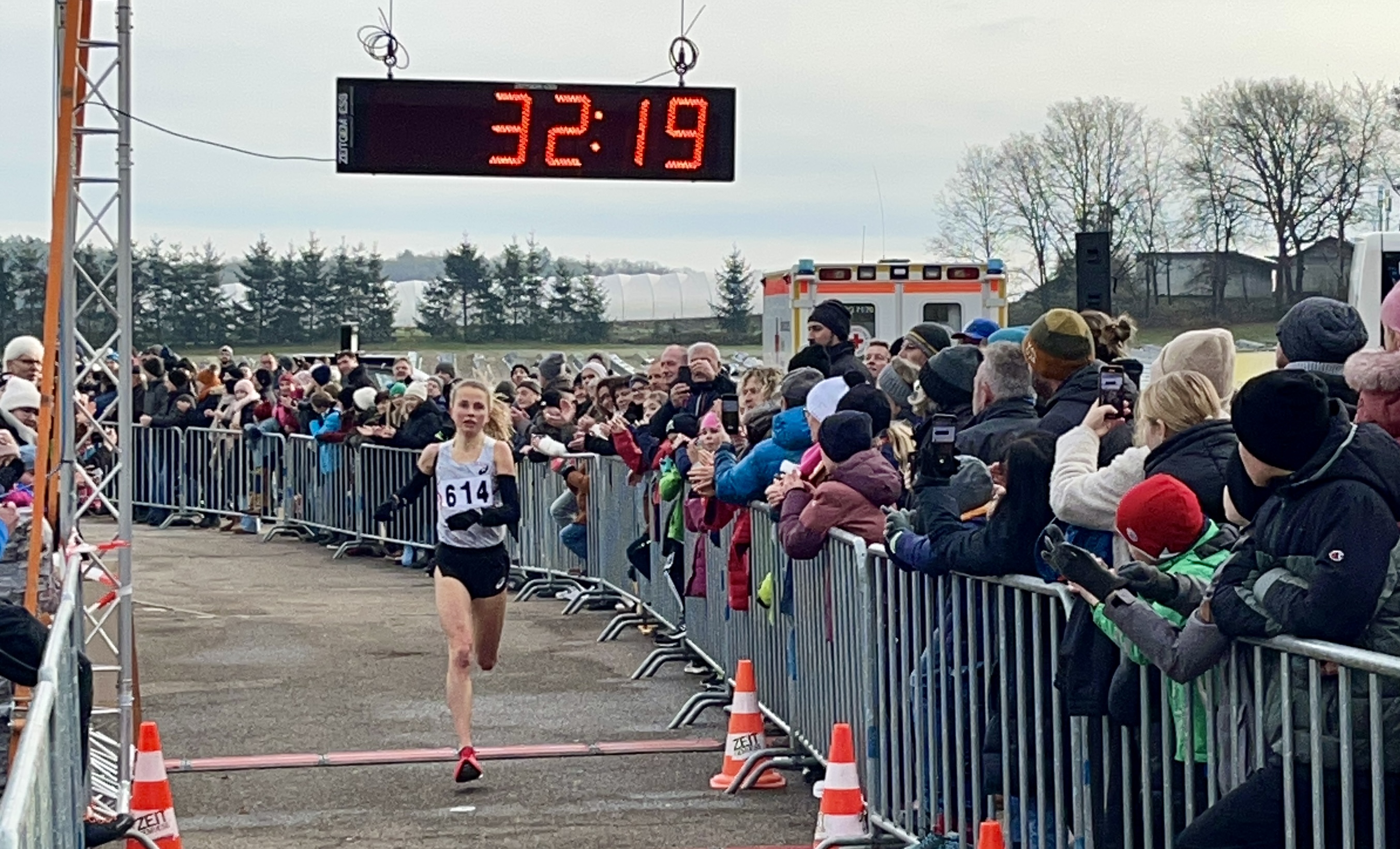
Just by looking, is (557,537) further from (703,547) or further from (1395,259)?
(1395,259)

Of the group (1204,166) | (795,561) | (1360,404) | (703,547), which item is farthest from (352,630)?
(1204,166)

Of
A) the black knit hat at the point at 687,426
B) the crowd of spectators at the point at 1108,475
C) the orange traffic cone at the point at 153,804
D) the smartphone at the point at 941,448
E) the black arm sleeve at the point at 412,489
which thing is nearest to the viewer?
the crowd of spectators at the point at 1108,475

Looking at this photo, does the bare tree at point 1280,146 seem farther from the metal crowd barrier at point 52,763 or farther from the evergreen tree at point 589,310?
the metal crowd barrier at point 52,763

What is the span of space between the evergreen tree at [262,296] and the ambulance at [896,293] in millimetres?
50925

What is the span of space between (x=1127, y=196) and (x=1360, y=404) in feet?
193

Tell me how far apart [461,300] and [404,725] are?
65420 millimetres

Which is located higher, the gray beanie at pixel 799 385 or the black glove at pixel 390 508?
the gray beanie at pixel 799 385

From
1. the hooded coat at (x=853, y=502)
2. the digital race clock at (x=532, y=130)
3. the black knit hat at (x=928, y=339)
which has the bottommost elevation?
the hooded coat at (x=853, y=502)

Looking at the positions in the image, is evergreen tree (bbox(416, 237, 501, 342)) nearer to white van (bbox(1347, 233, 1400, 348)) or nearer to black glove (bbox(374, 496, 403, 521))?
white van (bbox(1347, 233, 1400, 348))

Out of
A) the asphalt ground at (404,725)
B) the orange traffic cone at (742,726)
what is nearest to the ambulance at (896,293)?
the asphalt ground at (404,725)

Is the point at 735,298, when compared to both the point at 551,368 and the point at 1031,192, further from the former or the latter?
the point at 551,368

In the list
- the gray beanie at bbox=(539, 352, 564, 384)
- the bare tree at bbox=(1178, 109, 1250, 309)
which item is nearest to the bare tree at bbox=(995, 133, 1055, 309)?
the bare tree at bbox=(1178, 109, 1250, 309)

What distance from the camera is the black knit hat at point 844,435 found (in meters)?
8.53

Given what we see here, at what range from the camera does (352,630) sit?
1555 cm
